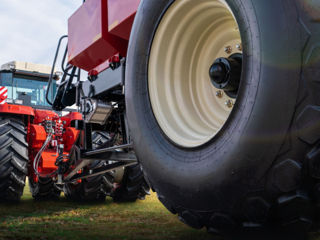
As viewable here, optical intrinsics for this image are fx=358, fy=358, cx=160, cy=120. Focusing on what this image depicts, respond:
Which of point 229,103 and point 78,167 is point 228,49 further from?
point 78,167

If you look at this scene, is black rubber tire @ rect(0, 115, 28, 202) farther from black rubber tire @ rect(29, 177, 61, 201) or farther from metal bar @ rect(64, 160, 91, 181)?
metal bar @ rect(64, 160, 91, 181)

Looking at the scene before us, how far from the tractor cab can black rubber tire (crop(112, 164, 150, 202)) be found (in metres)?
2.18

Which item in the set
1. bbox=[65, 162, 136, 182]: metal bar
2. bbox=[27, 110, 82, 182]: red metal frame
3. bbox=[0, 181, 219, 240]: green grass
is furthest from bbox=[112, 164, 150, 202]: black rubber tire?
bbox=[65, 162, 136, 182]: metal bar

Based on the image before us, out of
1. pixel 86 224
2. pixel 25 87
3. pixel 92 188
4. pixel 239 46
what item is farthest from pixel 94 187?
pixel 239 46

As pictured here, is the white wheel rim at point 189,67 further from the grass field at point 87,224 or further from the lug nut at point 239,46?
the grass field at point 87,224

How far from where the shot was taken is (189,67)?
191 centimetres

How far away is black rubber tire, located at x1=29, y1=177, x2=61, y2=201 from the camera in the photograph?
191 inches

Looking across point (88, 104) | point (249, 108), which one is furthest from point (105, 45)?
point (249, 108)

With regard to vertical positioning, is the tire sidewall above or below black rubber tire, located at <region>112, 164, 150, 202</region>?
above

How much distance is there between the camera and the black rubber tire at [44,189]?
15.9 feet

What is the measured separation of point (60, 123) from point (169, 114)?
3440 millimetres

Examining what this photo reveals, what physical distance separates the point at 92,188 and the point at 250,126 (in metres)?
3.68

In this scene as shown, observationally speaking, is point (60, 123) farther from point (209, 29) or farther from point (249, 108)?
point (249, 108)

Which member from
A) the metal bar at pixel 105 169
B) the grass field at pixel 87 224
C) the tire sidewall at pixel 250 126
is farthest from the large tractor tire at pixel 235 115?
the metal bar at pixel 105 169
